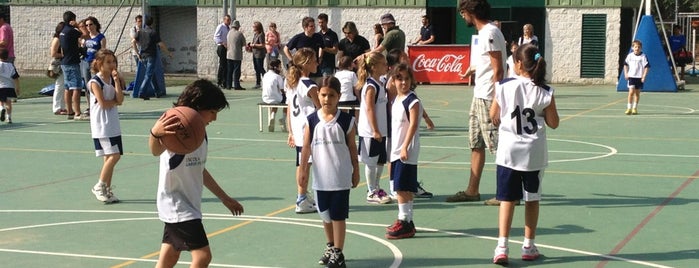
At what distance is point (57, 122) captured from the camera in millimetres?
19844

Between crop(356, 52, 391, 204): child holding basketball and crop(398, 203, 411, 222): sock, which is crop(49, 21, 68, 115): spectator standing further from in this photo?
crop(398, 203, 411, 222): sock

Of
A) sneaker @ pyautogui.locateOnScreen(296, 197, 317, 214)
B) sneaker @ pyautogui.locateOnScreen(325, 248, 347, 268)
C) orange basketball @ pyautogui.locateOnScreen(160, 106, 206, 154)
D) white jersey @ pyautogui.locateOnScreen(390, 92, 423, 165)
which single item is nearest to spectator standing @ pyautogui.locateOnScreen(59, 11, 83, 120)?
sneaker @ pyautogui.locateOnScreen(296, 197, 317, 214)

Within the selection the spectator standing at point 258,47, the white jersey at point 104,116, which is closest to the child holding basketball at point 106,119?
the white jersey at point 104,116

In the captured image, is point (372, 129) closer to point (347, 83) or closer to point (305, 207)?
point (305, 207)

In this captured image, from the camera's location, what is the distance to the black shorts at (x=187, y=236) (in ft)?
22.0

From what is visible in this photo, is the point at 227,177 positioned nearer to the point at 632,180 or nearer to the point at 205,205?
the point at 205,205

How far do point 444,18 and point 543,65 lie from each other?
27.5 m

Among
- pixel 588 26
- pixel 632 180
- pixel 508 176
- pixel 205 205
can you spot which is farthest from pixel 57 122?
pixel 588 26

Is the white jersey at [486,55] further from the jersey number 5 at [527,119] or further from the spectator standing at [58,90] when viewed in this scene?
the spectator standing at [58,90]

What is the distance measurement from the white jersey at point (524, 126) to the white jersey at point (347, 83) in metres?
7.18

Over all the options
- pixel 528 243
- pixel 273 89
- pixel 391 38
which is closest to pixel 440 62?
pixel 391 38

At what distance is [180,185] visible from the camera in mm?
6762

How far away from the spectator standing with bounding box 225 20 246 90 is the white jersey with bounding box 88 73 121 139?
56.8ft

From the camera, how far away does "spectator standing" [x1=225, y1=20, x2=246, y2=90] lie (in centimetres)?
2905
